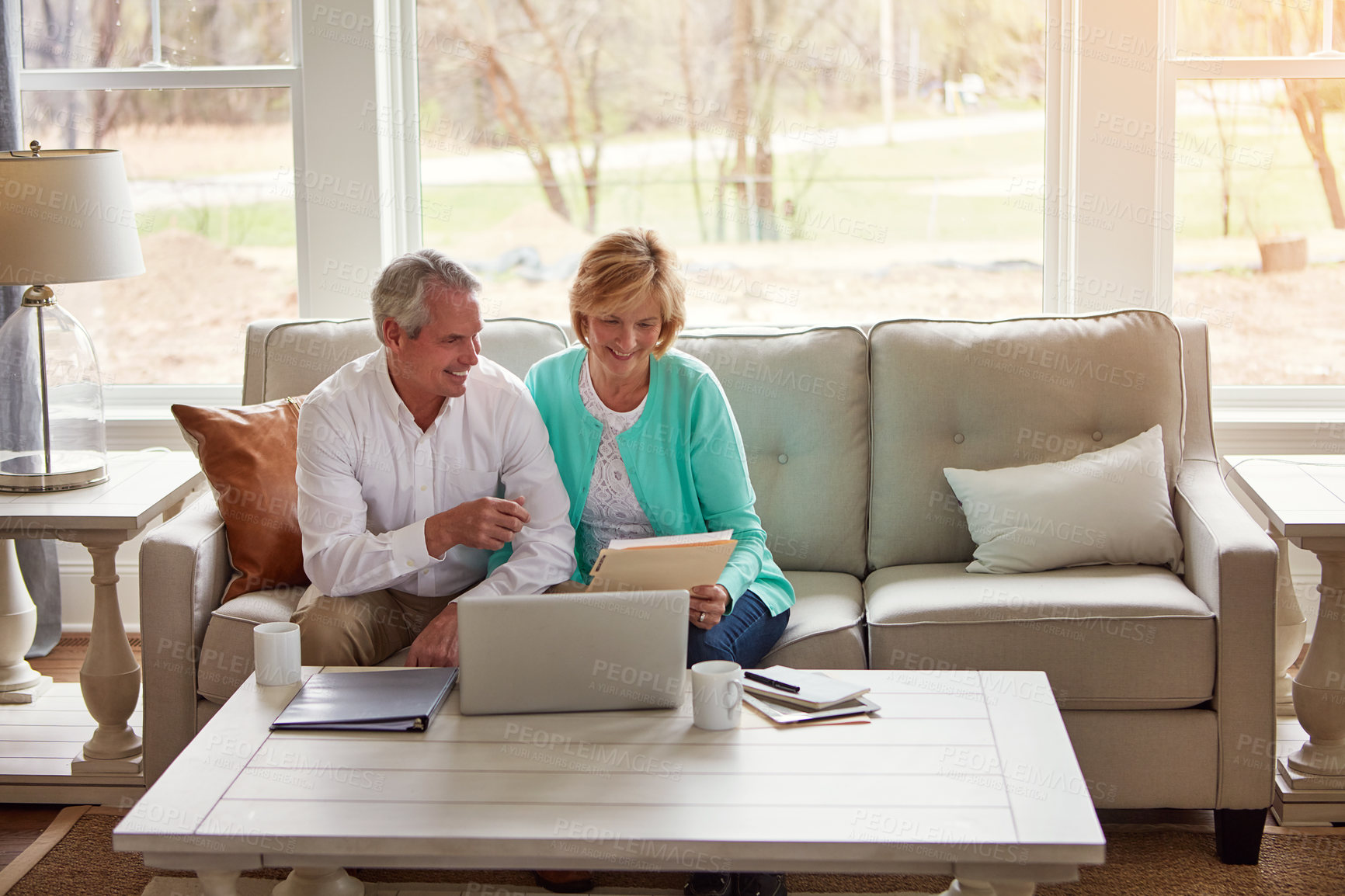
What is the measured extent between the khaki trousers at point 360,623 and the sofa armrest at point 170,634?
20cm

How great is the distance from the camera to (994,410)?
8.73 feet

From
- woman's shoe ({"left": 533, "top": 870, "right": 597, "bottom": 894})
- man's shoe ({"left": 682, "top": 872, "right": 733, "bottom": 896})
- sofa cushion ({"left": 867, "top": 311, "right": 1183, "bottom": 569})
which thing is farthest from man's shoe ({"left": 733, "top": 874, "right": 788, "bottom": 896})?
sofa cushion ({"left": 867, "top": 311, "right": 1183, "bottom": 569})

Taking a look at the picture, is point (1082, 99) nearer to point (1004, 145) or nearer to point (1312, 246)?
point (1004, 145)

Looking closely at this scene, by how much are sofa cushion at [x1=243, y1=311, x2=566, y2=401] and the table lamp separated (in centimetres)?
32

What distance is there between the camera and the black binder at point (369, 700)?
1690 millimetres

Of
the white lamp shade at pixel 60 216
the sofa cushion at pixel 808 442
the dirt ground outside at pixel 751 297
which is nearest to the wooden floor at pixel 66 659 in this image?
the dirt ground outside at pixel 751 297

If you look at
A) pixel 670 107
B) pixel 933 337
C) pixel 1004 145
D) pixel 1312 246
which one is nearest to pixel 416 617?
pixel 933 337

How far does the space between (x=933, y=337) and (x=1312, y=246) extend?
1.34 meters

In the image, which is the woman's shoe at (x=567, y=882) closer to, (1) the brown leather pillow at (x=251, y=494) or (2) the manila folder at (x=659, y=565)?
(2) the manila folder at (x=659, y=565)

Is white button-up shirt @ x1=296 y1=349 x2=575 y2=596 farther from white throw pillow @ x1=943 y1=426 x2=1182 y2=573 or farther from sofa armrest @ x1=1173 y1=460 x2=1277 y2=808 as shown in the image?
sofa armrest @ x1=1173 y1=460 x2=1277 y2=808

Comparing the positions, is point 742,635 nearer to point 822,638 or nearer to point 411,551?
Answer: point 822,638

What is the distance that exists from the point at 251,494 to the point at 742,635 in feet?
3.31

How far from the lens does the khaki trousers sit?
213 centimetres

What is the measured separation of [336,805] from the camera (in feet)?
4.86
